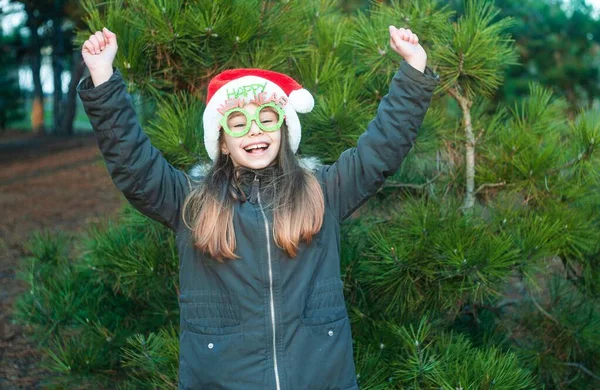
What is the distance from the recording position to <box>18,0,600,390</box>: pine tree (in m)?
2.50

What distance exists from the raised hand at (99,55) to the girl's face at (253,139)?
1.17 ft

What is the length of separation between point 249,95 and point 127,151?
38 centimetres

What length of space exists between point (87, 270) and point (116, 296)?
0.54 feet

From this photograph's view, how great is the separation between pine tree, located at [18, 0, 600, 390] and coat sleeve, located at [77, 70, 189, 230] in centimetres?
64

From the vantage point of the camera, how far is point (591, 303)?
114 inches

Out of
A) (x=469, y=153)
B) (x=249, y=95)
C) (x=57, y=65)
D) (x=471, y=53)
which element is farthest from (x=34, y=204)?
(x=57, y=65)

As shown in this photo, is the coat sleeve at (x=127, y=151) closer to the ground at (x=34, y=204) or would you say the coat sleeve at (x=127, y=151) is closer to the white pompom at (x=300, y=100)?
the white pompom at (x=300, y=100)

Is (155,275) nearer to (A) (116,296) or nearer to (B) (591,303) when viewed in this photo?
(A) (116,296)

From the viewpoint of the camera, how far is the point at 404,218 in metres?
2.63

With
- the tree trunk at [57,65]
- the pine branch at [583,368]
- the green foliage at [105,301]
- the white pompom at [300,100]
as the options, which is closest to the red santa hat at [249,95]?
the white pompom at [300,100]

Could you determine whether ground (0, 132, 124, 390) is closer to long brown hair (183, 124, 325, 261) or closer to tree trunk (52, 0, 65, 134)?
long brown hair (183, 124, 325, 261)

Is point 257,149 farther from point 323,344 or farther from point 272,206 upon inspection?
point 323,344

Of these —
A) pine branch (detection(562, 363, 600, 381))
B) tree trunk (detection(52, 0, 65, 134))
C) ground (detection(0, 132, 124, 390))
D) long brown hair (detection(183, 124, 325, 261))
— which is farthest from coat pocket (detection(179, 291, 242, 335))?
tree trunk (detection(52, 0, 65, 134))

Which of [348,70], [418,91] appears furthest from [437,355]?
[348,70]
